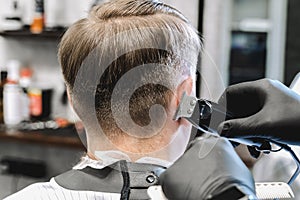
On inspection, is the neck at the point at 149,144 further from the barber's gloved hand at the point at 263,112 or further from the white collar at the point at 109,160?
the barber's gloved hand at the point at 263,112

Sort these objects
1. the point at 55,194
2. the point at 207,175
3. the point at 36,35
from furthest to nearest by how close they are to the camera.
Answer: the point at 36,35
the point at 55,194
the point at 207,175

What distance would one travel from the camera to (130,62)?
102 centimetres

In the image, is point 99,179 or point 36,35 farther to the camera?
point 36,35

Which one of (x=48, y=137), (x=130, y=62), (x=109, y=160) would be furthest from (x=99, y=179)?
(x=48, y=137)

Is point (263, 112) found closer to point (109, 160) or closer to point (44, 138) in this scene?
point (109, 160)

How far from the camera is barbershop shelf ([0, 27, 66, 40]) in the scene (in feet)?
8.43

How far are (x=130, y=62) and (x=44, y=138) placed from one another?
1.45 meters

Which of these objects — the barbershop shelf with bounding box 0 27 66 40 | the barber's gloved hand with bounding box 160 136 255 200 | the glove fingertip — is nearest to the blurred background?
the barbershop shelf with bounding box 0 27 66 40

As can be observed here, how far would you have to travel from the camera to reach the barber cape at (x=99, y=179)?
38.0 inches

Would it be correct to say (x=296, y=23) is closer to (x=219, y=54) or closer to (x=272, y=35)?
(x=272, y=35)

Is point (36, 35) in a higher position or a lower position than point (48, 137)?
higher

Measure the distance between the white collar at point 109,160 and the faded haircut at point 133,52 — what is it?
5 centimetres

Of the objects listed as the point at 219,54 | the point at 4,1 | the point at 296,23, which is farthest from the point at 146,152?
the point at 4,1

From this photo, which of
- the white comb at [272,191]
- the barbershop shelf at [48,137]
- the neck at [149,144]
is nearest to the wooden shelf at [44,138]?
the barbershop shelf at [48,137]
